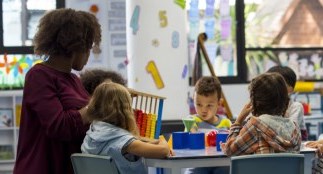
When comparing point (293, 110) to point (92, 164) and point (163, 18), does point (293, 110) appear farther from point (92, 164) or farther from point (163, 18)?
point (163, 18)

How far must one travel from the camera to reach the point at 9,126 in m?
6.87

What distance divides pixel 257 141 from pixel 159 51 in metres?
2.73

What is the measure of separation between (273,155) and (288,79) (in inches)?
56.9

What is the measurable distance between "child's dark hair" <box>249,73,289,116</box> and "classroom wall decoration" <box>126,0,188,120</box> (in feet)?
8.37

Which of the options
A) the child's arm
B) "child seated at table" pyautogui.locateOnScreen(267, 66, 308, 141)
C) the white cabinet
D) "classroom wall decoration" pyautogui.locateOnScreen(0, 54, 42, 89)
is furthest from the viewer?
"classroom wall decoration" pyautogui.locateOnScreen(0, 54, 42, 89)

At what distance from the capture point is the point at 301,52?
7410 mm

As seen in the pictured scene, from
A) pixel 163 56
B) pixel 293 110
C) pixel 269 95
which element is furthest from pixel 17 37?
pixel 269 95

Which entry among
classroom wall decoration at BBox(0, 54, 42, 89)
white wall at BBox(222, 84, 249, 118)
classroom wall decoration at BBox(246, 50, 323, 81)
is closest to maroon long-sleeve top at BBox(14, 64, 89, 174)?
classroom wall decoration at BBox(0, 54, 42, 89)

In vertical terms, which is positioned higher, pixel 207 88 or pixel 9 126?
pixel 207 88

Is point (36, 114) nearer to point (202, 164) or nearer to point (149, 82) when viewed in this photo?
point (202, 164)

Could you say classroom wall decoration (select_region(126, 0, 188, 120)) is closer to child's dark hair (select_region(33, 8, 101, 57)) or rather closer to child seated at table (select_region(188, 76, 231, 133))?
child seated at table (select_region(188, 76, 231, 133))

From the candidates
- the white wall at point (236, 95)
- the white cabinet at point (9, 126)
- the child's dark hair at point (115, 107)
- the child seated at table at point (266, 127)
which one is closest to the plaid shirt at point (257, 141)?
the child seated at table at point (266, 127)

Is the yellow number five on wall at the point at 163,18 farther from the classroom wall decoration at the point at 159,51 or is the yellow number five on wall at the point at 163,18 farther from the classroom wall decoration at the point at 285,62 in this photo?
the classroom wall decoration at the point at 285,62

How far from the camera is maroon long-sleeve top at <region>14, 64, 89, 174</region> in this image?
245cm
